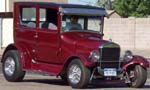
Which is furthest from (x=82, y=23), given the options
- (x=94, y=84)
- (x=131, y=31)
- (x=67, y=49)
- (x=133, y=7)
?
(x=133, y=7)

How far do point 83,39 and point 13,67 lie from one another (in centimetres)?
244

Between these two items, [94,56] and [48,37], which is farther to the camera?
[48,37]

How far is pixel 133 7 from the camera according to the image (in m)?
64.4

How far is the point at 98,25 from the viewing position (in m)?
17.0

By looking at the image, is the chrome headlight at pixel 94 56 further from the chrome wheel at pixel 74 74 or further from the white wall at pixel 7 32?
the white wall at pixel 7 32

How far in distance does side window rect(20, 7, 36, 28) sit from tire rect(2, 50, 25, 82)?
2.72 ft

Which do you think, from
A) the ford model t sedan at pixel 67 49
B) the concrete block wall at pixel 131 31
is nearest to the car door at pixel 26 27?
the ford model t sedan at pixel 67 49

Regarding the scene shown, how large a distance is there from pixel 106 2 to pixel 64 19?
243 feet

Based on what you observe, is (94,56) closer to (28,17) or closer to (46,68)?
(46,68)

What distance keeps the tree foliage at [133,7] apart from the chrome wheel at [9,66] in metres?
46.2

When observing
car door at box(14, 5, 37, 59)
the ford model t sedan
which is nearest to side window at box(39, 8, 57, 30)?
the ford model t sedan

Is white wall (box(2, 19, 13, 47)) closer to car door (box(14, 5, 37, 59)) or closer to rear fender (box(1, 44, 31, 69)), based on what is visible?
car door (box(14, 5, 37, 59))

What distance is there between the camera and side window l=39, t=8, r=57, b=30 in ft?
53.6

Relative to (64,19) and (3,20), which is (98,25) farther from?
(3,20)
